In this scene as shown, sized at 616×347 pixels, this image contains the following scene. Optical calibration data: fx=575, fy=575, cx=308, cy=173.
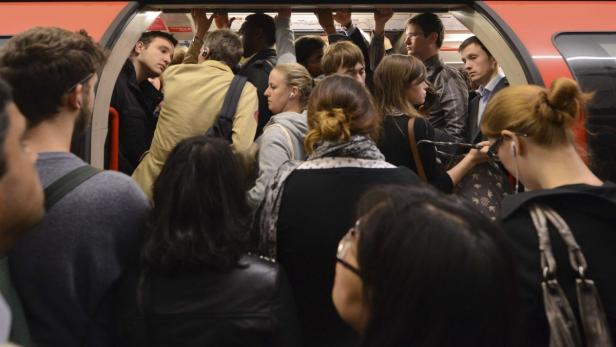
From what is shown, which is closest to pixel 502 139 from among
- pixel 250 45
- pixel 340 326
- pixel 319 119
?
pixel 319 119

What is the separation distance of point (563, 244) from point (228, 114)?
1.87 metres

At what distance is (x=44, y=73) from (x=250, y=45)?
2113 mm

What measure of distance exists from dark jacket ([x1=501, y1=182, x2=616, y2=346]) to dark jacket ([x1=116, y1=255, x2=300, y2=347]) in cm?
66

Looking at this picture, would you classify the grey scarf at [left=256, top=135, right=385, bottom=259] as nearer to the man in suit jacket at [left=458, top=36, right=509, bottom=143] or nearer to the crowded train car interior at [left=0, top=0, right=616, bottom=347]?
the crowded train car interior at [left=0, top=0, right=616, bottom=347]

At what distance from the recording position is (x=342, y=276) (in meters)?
1.17

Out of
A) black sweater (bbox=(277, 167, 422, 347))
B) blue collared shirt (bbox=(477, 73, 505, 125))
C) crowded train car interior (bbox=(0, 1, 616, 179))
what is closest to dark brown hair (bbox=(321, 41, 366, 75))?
crowded train car interior (bbox=(0, 1, 616, 179))

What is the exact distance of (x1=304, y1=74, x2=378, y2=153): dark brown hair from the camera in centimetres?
201

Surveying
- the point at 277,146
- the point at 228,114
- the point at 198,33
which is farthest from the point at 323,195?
the point at 198,33

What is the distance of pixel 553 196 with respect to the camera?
60.4 inches

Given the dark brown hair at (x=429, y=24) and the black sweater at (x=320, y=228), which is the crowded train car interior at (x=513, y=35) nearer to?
the dark brown hair at (x=429, y=24)

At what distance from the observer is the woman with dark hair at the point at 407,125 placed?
104 inches

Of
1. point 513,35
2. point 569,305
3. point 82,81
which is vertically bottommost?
point 569,305

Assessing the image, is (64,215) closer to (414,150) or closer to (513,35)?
(414,150)

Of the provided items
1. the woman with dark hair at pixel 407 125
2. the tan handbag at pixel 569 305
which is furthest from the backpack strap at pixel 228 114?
the tan handbag at pixel 569 305
